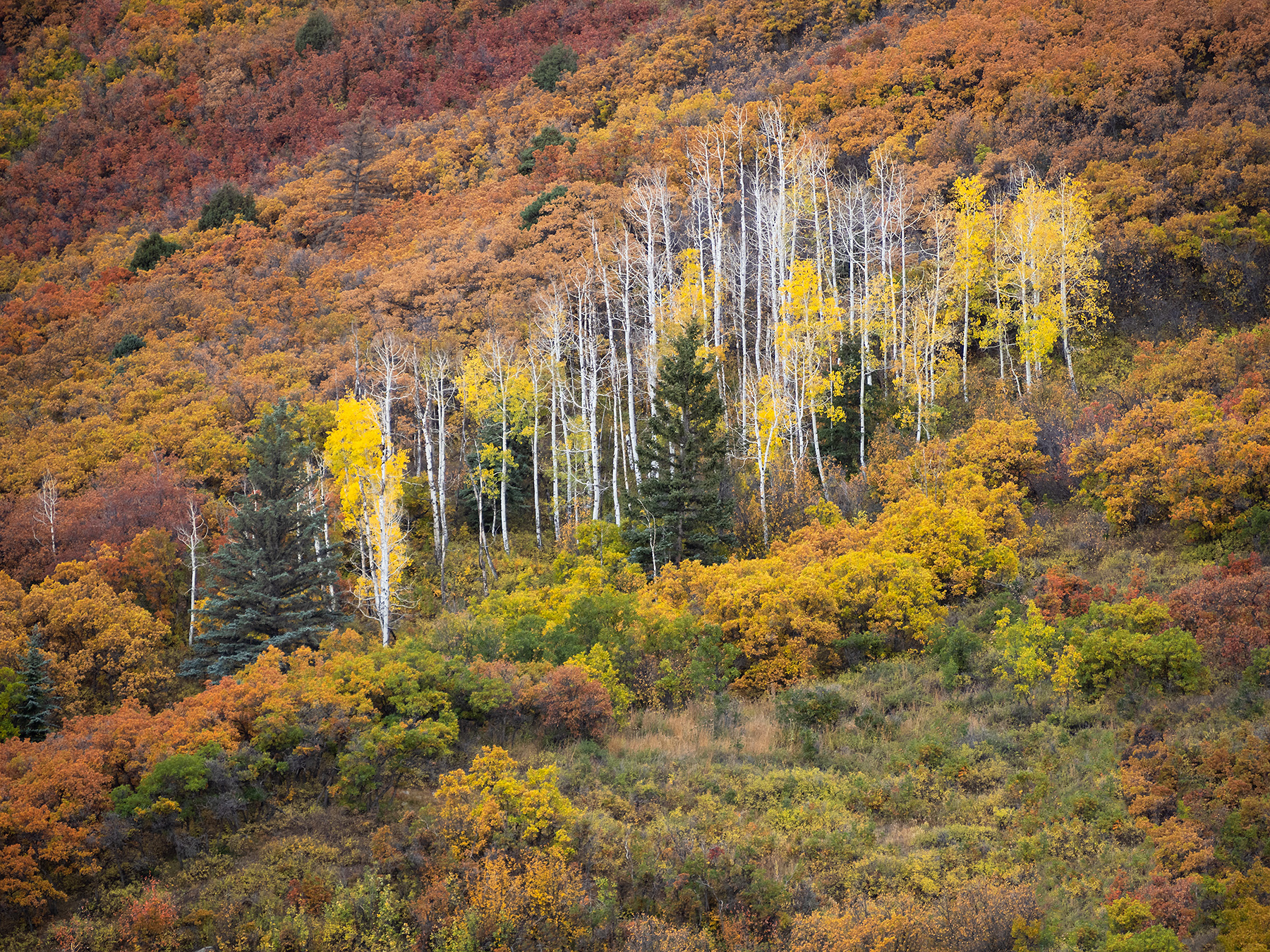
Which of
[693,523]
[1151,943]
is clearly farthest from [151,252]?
[1151,943]

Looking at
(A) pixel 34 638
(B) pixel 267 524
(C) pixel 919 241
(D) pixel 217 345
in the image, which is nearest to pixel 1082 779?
(B) pixel 267 524

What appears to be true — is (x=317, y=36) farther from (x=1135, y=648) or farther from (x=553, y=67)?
(x=1135, y=648)

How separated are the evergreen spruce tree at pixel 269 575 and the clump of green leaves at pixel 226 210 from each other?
43.4 m

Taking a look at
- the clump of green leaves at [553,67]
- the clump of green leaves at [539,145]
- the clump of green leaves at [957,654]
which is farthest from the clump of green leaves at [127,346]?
the clump of green leaves at [957,654]

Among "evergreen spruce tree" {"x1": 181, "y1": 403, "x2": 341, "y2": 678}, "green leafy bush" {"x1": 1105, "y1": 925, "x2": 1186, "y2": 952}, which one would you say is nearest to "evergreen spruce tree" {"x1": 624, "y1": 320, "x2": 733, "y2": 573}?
"evergreen spruce tree" {"x1": 181, "y1": 403, "x2": 341, "y2": 678}

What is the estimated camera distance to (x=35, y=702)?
70.0ft

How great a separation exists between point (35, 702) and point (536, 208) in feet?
116

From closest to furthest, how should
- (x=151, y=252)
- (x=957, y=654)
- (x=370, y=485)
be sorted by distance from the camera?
(x=957, y=654), (x=370, y=485), (x=151, y=252)

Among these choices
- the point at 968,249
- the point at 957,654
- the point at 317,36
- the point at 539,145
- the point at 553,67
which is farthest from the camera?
the point at 317,36

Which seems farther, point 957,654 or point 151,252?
point 151,252

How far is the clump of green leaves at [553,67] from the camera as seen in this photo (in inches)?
2571

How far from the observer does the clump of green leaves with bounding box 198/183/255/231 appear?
60250 mm

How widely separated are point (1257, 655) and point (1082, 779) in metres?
3.48

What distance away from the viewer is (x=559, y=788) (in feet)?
46.0
